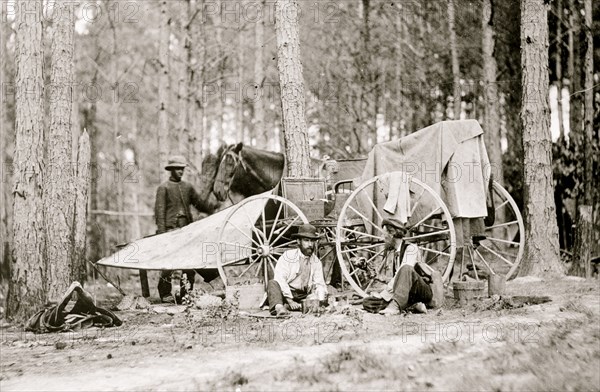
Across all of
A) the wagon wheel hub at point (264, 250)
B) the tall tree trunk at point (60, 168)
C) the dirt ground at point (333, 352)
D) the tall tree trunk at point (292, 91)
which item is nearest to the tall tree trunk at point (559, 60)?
the tall tree trunk at point (292, 91)

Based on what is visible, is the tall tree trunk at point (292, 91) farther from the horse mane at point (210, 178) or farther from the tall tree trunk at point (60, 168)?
the tall tree trunk at point (60, 168)

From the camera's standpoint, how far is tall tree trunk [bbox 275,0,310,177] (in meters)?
11.4

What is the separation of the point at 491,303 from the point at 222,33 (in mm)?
21586

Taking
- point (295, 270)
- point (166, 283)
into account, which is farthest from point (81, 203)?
point (295, 270)

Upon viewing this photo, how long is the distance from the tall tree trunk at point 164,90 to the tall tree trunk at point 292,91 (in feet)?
18.7

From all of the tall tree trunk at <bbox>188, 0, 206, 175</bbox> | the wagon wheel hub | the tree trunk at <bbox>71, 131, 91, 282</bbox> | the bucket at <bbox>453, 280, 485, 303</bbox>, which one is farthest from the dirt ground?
the tall tree trunk at <bbox>188, 0, 206, 175</bbox>

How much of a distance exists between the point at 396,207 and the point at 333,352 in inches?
135

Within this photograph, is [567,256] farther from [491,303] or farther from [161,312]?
[161,312]

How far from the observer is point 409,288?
8.21m

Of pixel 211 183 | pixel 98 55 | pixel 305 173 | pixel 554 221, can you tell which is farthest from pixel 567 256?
pixel 98 55

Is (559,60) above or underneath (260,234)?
above

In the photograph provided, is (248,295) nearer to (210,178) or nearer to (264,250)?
(264,250)

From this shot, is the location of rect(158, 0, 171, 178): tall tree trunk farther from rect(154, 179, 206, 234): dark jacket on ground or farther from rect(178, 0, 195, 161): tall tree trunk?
rect(154, 179, 206, 234): dark jacket on ground

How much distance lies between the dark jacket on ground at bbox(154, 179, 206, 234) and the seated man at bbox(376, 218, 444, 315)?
4.30 m
